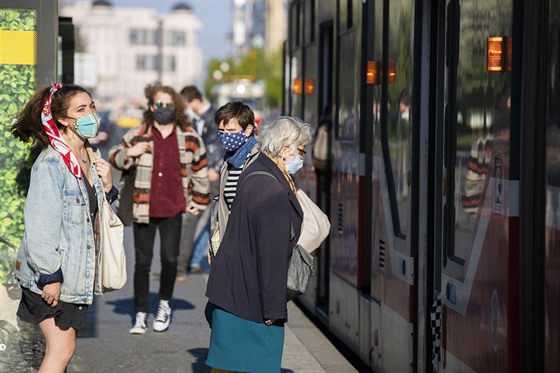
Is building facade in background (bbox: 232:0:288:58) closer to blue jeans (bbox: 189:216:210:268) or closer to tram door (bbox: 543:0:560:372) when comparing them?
blue jeans (bbox: 189:216:210:268)

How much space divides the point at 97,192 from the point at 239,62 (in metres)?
110

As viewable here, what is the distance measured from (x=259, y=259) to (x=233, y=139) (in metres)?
1.58

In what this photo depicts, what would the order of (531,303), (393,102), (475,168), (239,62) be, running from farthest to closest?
(239,62) < (393,102) < (475,168) < (531,303)

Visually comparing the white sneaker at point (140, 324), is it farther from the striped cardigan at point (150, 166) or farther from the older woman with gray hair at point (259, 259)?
the older woman with gray hair at point (259, 259)

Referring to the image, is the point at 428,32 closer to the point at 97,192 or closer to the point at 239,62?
the point at 97,192

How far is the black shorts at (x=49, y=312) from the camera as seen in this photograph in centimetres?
581

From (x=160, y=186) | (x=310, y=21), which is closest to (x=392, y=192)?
(x=160, y=186)

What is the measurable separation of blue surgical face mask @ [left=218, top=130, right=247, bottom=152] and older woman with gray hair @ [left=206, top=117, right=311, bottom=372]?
1.15 metres

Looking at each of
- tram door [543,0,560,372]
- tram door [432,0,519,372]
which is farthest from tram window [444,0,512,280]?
tram door [543,0,560,372]

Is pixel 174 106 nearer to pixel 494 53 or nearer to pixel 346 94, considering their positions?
pixel 346 94

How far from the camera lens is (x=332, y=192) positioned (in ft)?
32.4

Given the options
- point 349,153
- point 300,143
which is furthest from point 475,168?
point 349,153

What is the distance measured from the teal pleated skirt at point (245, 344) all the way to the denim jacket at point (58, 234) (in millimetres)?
630

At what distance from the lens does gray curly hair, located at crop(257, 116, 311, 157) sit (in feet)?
19.0
